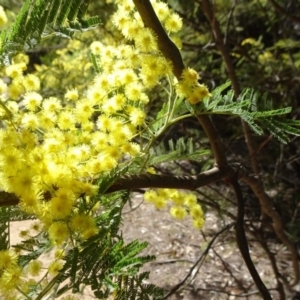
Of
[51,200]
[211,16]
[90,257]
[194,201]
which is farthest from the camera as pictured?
[211,16]

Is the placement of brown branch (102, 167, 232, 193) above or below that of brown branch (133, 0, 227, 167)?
below

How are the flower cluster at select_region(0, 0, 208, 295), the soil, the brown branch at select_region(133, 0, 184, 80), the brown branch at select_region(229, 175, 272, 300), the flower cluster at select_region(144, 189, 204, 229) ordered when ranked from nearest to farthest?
1. the flower cluster at select_region(0, 0, 208, 295)
2. the brown branch at select_region(133, 0, 184, 80)
3. the brown branch at select_region(229, 175, 272, 300)
4. the flower cluster at select_region(144, 189, 204, 229)
5. the soil

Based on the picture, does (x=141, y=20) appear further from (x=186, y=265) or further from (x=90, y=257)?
(x=186, y=265)

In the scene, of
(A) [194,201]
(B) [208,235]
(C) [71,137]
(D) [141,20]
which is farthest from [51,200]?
(B) [208,235]

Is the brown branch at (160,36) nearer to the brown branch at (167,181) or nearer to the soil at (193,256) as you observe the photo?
the brown branch at (167,181)

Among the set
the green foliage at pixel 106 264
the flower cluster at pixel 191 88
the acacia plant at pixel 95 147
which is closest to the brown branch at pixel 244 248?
the acacia plant at pixel 95 147

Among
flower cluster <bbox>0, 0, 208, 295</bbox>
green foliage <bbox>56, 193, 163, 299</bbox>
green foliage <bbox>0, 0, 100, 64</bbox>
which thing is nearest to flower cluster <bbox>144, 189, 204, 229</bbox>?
flower cluster <bbox>0, 0, 208, 295</bbox>

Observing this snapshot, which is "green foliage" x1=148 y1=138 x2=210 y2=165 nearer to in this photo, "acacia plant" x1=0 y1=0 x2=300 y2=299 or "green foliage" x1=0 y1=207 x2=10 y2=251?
"acacia plant" x1=0 y1=0 x2=300 y2=299

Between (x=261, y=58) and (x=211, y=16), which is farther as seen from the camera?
(x=261, y=58)
